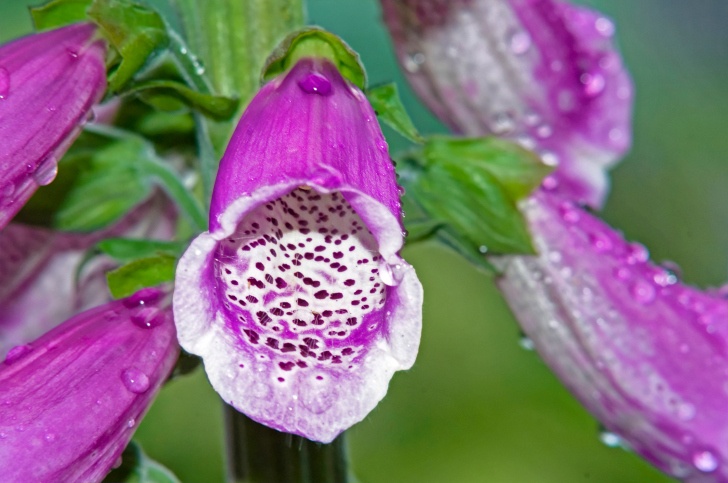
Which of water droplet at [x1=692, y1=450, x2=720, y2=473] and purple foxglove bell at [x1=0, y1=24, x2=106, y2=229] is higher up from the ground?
purple foxglove bell at [x1=0, y1=24, x2=106, y2=229]

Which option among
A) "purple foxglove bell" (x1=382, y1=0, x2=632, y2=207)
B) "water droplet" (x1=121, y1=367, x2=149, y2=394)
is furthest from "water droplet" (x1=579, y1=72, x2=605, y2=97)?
"water droplet" (x1=121, y1=367, x2=149, y2=394)

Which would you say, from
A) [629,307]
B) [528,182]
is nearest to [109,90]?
[528,182]

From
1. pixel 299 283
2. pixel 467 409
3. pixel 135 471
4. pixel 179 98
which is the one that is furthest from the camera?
pixel 467 409

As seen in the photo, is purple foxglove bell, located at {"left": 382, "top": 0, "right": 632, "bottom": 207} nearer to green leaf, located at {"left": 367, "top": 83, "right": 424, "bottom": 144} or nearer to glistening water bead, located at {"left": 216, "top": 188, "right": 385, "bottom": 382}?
green leaf, located at {"left": 367, "top": 83, "right": 424, "bottom": 144}

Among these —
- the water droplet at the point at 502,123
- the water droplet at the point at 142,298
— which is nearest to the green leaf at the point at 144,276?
the water droplet at the point at 142,298

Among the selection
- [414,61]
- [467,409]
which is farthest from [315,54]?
[467,409]

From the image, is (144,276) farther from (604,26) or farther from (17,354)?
(604,26)
